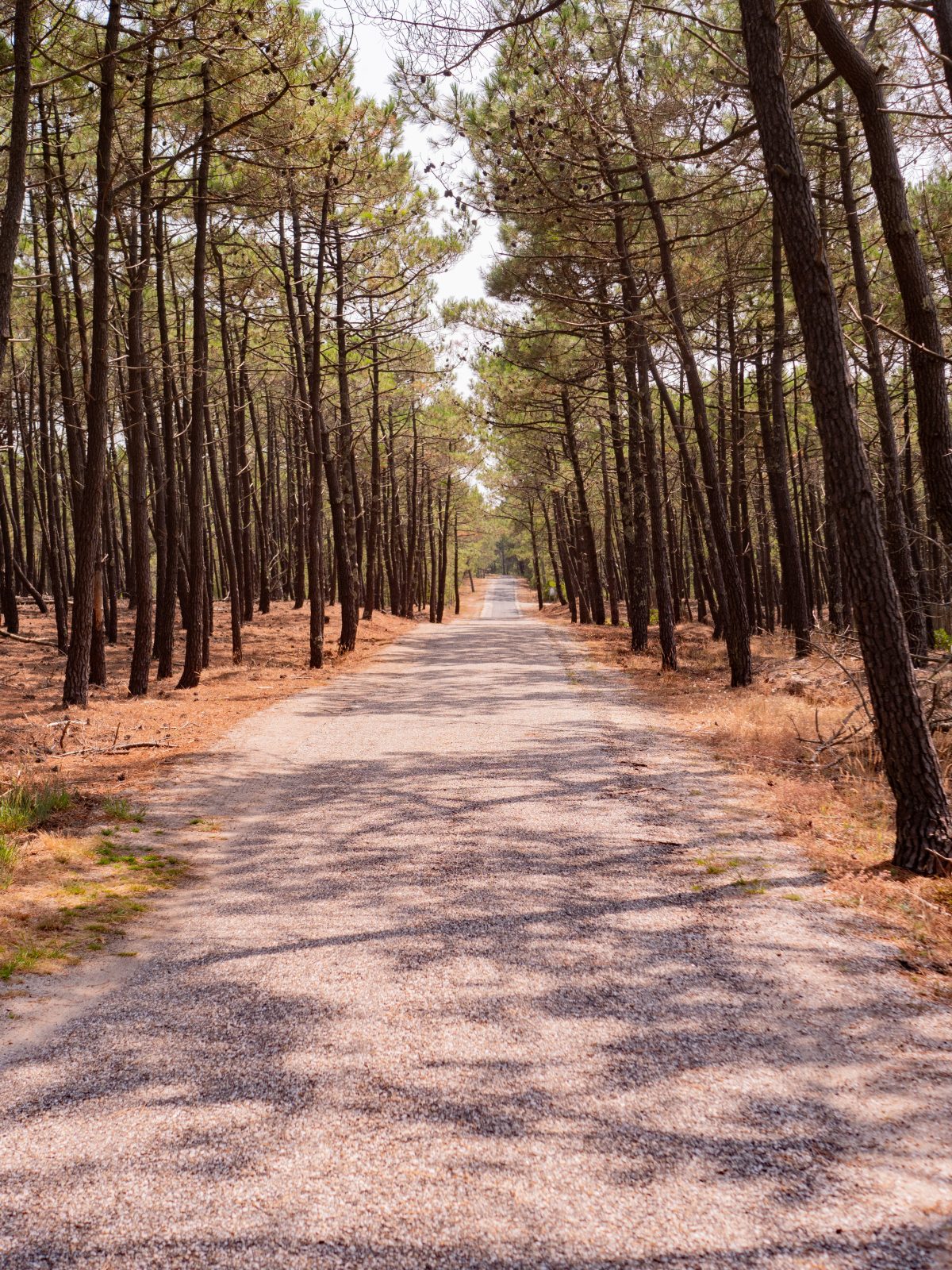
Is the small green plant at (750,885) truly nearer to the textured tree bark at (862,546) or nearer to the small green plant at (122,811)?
the textured tree bark at (862,546)

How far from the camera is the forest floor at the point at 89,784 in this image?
4.64 metres

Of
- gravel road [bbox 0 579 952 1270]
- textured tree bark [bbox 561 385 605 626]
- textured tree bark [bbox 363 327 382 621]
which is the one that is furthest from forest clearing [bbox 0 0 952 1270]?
textured tree bark [bbox 363 327 382 621]

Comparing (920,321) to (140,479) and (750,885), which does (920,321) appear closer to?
(750,885)

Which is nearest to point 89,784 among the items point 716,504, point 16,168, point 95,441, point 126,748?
point 126,748

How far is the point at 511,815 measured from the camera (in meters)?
6.48

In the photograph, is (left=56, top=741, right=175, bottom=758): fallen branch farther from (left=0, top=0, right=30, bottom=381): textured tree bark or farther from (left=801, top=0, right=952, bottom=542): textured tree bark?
(left=801, top=0, right=952, bottom=542): textured tree bark

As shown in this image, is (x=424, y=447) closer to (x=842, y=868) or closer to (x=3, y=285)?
(x=3, y=285)

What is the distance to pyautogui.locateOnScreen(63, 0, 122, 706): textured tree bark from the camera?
1077cm

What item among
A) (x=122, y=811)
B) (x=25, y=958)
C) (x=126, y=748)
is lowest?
(x=25, y=958)

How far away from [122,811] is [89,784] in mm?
1123

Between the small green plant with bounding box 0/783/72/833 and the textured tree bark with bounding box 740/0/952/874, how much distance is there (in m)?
5.59

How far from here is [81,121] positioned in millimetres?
13312

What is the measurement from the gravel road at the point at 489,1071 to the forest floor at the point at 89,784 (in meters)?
0.34

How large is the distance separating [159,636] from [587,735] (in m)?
9.03
